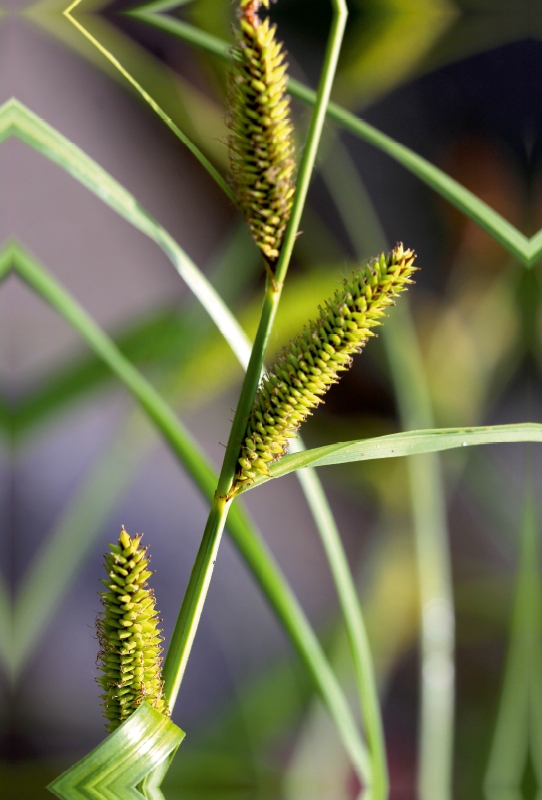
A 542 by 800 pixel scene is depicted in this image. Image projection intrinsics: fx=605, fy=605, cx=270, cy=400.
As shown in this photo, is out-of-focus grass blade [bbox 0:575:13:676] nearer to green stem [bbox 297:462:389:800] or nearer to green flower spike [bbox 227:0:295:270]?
green stem [bbox 297:462:389:800]

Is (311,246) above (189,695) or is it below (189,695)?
above

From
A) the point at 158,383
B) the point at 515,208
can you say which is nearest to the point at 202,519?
the point at 158,383

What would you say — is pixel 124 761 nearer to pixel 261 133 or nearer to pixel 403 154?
pixel 261 133

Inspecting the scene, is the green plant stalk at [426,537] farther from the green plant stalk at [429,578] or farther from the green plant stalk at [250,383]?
the green plant stalk at [250,383]

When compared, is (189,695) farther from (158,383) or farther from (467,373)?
(467,373)

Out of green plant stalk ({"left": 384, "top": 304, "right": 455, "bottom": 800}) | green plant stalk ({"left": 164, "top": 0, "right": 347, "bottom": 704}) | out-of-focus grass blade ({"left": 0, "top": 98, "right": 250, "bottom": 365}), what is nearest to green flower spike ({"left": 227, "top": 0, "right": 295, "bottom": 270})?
green plant stalk ({"left": 164, "top": 0, "right": 347, "bottom": 704})

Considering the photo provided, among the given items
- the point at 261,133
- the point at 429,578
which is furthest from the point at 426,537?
the point at 261,133

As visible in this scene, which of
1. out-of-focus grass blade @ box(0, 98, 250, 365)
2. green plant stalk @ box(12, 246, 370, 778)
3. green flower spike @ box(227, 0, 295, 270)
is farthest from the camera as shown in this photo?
green plant stalk @ box(12, 246, 370, 778)
